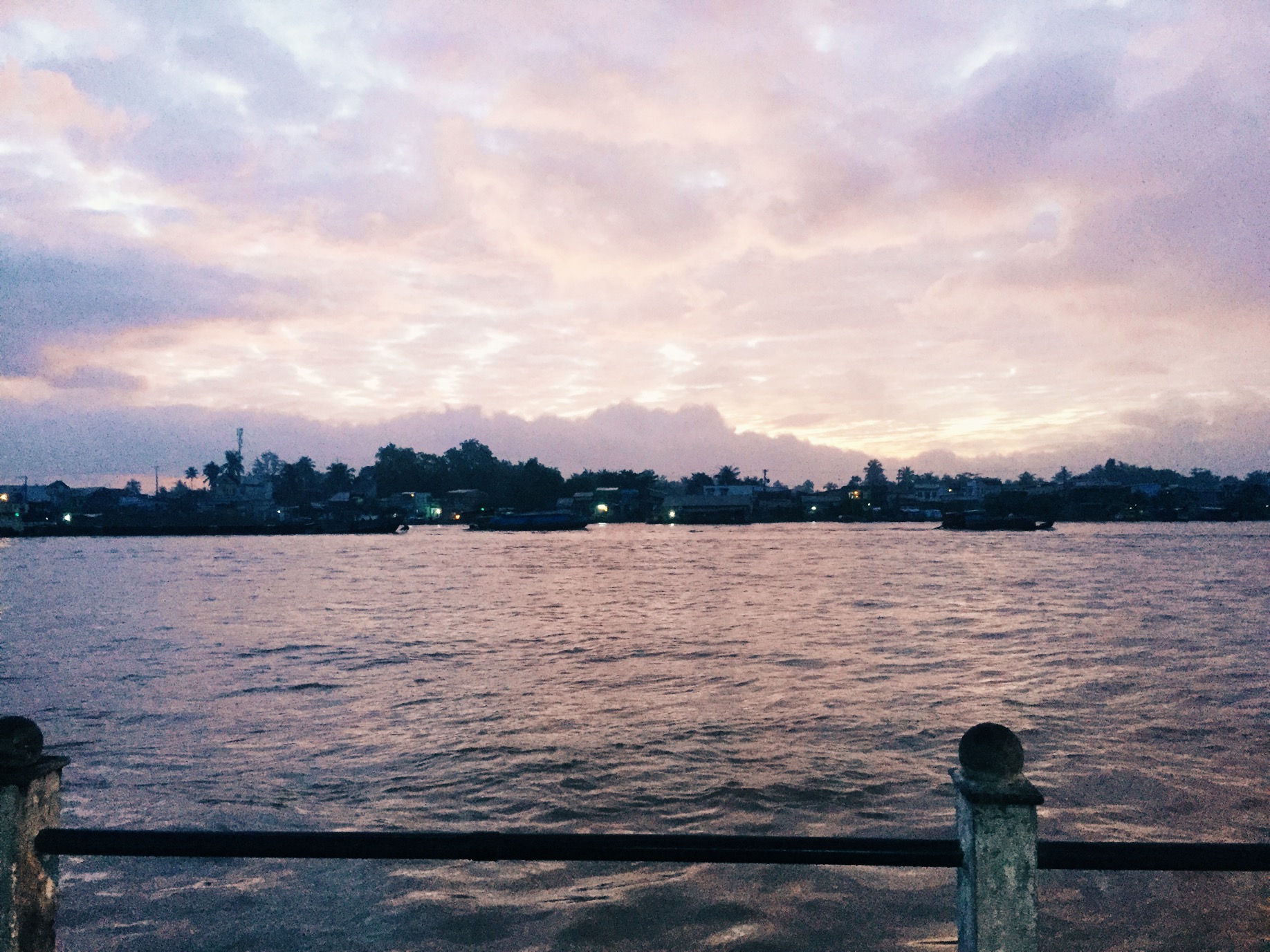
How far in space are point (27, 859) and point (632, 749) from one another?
8140 millimetres

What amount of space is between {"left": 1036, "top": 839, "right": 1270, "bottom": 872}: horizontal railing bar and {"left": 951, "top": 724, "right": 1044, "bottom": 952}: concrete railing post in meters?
0.11

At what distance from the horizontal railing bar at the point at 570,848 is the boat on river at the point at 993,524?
122 metres

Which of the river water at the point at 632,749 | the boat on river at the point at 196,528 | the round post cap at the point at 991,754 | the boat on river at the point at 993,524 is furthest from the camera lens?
the boat on river at the point at 196,528

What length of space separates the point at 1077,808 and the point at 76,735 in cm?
1364

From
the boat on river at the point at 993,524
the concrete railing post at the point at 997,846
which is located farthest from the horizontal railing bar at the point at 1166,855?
the boat on river at the point at 993,524

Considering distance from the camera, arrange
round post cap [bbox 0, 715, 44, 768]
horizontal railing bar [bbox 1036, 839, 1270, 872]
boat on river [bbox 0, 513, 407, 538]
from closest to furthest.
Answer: horizontal railing bar [bbox 1036, 839, 1270, 872] < round post cap [bbox 0, 715, 44, 768] < boat on river [bbox 0, 513, 407, 538]

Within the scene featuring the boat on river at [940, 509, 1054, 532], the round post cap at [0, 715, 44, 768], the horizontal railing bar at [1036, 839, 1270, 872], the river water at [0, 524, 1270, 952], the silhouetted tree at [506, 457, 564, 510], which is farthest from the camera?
the silhouetted tree at [506, 457, 564, 510]

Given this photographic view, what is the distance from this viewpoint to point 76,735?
11.2 m

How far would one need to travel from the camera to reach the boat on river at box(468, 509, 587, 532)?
121062mm

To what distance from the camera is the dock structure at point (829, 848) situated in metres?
2.01

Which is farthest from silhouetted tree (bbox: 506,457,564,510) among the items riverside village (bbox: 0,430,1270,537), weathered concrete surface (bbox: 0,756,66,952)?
weathered concrete surface (bbox: 0,756,66,952)

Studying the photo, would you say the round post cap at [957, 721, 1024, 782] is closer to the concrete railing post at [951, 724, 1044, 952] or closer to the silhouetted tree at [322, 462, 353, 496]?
the concrete railing post at [951, 724, 1044, 952]

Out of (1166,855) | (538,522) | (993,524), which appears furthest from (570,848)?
(993,524)

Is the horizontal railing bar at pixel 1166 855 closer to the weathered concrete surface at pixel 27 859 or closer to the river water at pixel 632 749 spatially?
the weathered concrete surface at pixel 27 859
